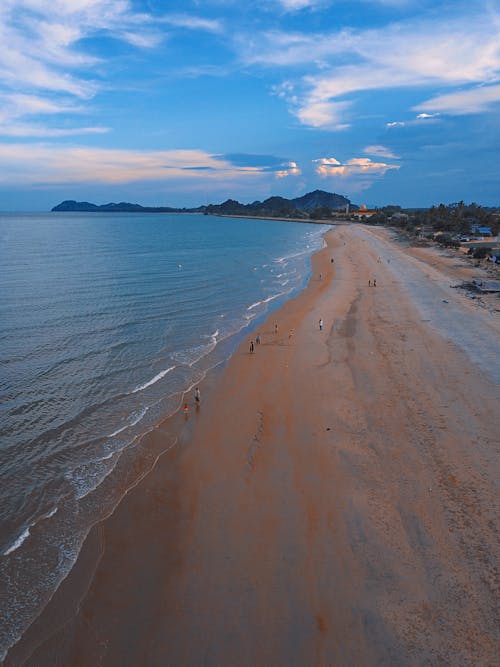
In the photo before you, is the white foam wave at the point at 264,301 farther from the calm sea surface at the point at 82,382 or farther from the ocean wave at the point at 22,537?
the ocean wave at the point at 22,537

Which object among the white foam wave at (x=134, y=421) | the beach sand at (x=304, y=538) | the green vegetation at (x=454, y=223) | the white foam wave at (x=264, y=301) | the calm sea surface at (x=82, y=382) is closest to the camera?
the beach sand at (x=304, y=538)

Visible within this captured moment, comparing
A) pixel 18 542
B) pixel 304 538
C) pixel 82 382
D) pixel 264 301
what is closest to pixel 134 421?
pixel 82 382

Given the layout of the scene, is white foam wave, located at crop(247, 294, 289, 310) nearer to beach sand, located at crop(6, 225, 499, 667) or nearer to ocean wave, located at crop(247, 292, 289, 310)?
ocean wave, located at crop(247, 292, 289, 310)

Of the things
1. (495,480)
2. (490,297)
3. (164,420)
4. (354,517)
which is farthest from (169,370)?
(490,297)

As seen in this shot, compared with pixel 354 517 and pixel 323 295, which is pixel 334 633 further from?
pixel 323 295

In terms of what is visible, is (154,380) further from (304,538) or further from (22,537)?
(304,538)

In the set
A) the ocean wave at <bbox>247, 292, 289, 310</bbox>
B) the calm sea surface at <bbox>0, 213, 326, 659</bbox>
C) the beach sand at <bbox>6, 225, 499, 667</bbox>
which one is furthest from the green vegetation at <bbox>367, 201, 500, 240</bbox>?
the beach sand at <bbox>6, 225, 499, 667</bbox>

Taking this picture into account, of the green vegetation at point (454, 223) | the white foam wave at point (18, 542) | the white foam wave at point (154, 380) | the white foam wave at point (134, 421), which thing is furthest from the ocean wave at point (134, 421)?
the green vegetation at point (454, 223)
